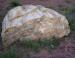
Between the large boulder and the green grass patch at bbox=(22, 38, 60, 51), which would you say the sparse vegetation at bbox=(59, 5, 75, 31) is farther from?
the green grass patch at bbox=(22, 38, 60, 51)

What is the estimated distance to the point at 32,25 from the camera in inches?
204

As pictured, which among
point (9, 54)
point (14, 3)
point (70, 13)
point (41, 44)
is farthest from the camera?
point (14, 3)

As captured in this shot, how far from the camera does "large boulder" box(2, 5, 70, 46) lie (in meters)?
5.12

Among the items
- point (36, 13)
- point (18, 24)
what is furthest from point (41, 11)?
point (18, 24)

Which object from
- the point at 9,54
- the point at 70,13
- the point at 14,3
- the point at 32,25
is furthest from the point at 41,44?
the point at 14,3

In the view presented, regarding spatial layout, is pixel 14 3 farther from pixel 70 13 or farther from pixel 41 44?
pixel 41 44

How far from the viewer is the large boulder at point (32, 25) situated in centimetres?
512

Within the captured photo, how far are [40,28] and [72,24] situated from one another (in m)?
0.84

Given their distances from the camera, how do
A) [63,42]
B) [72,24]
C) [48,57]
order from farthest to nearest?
[72,24]
[63,42]
[48,57]

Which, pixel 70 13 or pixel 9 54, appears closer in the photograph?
pixel 9 54

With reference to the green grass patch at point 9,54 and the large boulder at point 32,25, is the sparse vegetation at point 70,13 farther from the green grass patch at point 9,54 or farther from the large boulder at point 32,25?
the green grass patch at point 9,54

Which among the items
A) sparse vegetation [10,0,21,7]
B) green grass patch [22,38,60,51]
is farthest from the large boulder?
sparse vegetation [10,0,21,7]

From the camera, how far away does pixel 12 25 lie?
17.0 feet

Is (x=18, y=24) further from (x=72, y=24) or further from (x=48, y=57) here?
(x=72, y=24)
